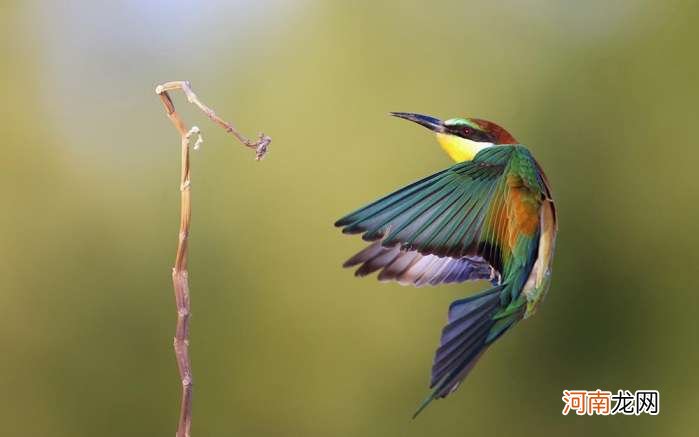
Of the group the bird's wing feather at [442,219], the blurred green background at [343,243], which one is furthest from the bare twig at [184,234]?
the blurred green background at [343,243]

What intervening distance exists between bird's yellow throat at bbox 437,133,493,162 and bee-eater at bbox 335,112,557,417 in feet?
0.06

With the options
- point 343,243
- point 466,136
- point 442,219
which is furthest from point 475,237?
point 343,243

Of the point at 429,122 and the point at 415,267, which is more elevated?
the point at 429,122

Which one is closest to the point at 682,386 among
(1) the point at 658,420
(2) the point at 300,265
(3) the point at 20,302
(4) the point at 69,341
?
(1) the point at 658,420

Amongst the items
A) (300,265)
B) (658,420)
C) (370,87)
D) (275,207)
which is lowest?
(658,420)

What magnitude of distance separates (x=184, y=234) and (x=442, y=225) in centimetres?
14

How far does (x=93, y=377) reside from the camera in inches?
83.4

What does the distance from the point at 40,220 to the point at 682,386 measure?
5.47 ft

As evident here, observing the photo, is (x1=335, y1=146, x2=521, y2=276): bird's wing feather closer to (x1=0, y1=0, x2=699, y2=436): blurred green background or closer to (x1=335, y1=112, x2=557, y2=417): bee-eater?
(x1=335, y1=112, x2=557, y2=417): bee-eater

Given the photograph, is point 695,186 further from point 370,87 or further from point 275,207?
point 275,207

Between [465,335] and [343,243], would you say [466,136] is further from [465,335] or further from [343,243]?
[343,243]

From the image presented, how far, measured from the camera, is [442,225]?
458 mm

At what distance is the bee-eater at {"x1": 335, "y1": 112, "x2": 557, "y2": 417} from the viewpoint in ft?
1.40

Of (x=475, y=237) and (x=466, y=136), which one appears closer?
(x=475, y=237)
